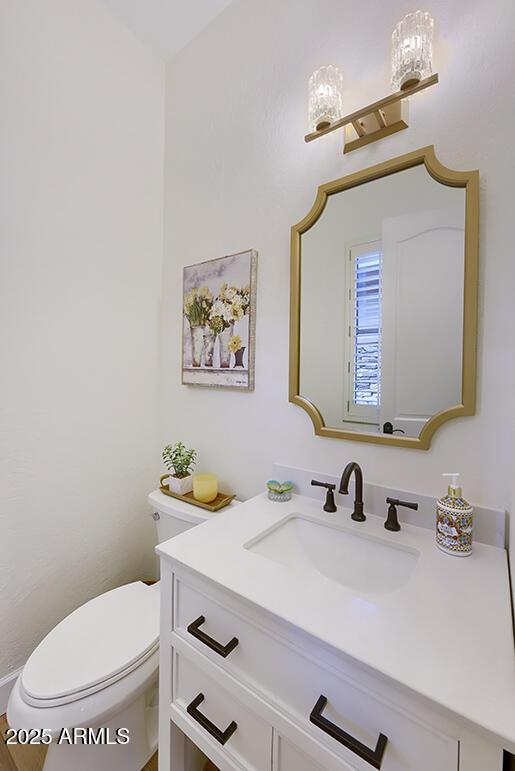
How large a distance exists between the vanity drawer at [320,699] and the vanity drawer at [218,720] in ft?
0.23

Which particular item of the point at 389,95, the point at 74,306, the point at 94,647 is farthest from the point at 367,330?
the point at 94,647

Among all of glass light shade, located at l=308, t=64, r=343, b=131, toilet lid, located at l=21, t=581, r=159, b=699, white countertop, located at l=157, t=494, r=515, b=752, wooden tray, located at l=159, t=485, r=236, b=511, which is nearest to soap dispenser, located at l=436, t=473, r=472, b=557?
white countertop, located at l=157, t=494, r=515, b=752

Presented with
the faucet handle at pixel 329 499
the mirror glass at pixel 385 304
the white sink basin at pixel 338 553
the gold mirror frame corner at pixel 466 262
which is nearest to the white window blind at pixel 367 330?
the mirror glass at pixel 385 304

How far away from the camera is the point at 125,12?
1.41 m

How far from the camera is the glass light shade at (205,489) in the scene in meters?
1.29

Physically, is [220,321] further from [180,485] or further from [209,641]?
[209,641]

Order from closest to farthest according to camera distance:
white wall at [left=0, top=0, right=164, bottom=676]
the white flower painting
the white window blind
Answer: the white window blind, white wall at [left=0, top=0, right=164, bottom=676], the white flower painting

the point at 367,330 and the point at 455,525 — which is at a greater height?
the point at 367,330

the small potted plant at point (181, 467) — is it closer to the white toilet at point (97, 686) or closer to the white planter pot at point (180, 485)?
the white planter pot at point (180, 485)

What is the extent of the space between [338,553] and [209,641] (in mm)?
404

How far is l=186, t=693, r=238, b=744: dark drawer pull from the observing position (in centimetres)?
65

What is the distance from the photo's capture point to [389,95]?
0.91m

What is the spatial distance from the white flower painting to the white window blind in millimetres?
412

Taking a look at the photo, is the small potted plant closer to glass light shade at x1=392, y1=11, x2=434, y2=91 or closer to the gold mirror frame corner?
the gold mirror frame corner
